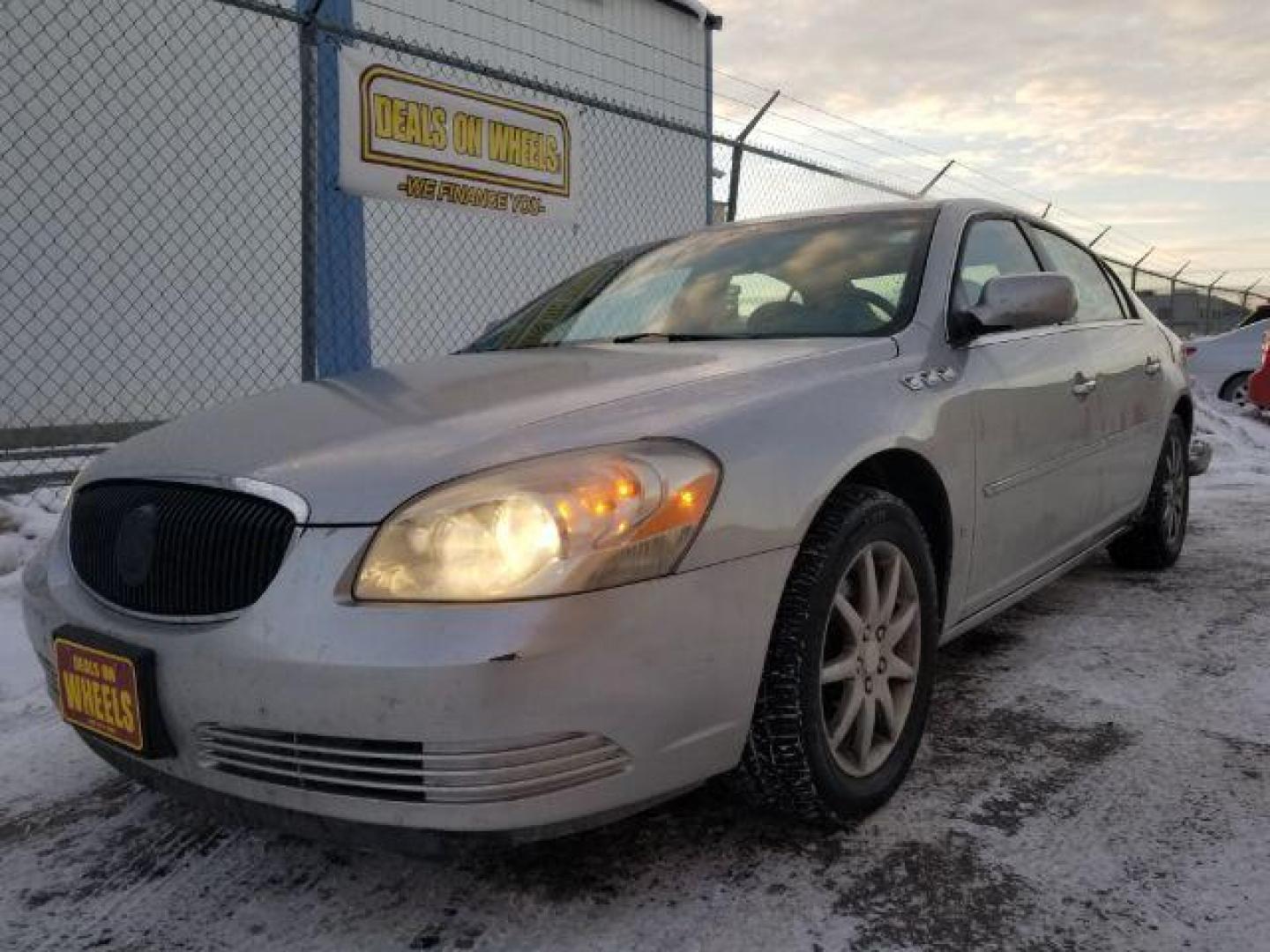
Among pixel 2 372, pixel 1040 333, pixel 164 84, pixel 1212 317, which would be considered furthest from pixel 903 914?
pixel 1212 317

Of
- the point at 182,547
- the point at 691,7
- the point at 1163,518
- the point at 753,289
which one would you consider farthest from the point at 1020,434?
the point at 691,7

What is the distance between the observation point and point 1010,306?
104 inches

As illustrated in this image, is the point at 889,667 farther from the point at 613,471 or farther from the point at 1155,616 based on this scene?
the point at 1155,616

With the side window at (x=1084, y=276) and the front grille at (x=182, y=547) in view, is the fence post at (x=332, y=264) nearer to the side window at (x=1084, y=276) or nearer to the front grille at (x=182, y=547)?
the front grille at (x=182, y=547)

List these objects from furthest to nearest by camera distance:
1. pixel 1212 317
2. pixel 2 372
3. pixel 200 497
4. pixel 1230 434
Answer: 1. pixel 1212 317
2. pixel 1230 434
3. pixel 2 372
4. pixel 200 497

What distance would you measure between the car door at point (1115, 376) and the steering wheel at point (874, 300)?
0.98 meters

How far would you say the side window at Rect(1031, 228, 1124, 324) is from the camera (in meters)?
3.59

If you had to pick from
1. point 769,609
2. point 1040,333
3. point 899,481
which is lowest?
point 769,609

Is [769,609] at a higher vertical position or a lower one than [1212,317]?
lower

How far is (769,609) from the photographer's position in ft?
6.07

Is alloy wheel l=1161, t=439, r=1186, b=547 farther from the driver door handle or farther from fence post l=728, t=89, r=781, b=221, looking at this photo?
fence post l=728, t=89, r=781, b=221

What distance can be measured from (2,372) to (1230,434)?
31.7ft

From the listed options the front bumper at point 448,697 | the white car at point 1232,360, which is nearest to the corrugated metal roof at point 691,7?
the white car at point 1232,360

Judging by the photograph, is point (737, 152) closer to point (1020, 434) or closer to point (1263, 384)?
point (1020, 434)
